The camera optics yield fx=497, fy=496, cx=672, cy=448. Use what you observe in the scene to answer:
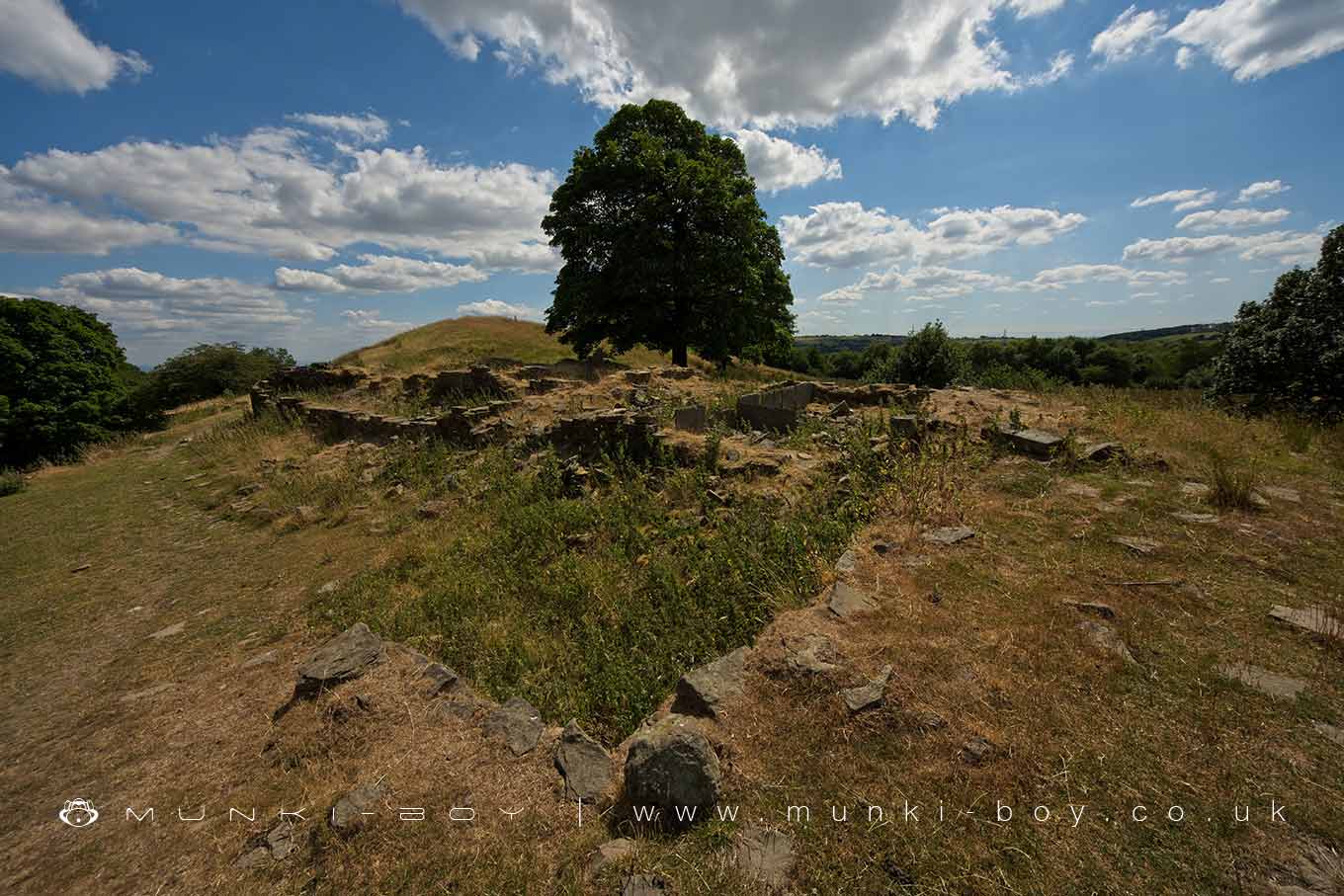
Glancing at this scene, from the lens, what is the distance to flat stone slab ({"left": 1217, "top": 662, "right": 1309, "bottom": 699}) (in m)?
2.86

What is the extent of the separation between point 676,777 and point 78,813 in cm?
398

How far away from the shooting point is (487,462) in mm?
9656

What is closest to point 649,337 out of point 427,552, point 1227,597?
point 427,552

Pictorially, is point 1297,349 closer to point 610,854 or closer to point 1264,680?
point 1264,680

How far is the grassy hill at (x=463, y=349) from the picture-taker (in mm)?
25895

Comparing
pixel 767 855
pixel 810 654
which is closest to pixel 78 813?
pixel 767 855

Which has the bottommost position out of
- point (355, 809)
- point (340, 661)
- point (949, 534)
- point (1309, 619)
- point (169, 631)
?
point (169, 631)

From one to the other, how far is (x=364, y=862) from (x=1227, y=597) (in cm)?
598

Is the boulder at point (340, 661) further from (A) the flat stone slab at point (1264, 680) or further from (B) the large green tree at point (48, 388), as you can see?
(B) the large green tree at point (48, 388)

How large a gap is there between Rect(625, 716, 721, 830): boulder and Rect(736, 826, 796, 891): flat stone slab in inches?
10.1

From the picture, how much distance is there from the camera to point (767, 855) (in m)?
2.35

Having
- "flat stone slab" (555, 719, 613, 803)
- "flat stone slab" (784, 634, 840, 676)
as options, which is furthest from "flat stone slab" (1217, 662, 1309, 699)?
"flat stone slab" (555, 719, 613, 803)

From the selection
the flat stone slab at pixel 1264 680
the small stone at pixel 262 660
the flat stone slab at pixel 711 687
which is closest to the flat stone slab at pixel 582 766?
the flat stone slab at pixel 711 687

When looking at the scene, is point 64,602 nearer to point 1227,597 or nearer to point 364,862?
point 364,862
